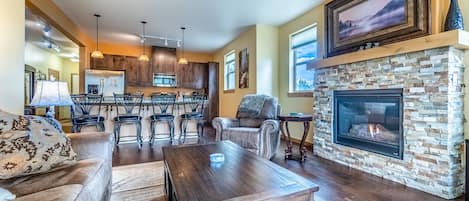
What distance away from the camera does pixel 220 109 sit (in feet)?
25.9

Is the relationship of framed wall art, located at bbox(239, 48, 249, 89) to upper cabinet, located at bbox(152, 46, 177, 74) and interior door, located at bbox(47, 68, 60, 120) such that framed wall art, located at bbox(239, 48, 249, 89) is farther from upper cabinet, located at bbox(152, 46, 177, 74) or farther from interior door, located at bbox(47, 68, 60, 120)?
interior door, located at bbox(47, 68, 60, 120)

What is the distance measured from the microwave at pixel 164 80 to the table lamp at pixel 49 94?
16.8 feet

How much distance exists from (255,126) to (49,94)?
2.73 metres

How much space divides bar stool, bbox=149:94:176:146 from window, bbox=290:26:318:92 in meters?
2.52

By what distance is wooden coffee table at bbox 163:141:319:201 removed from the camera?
1217mm

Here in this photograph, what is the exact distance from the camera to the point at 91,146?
6.22ft

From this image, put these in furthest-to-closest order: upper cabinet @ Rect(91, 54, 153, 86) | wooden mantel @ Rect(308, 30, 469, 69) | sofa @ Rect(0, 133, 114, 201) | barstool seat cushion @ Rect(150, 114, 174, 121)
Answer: upper cabinet @ Rect(91, 54, 153, 86), barstool seat cushion @ Rect(150, 114, 174, 121), wooden mantel @ Rect(308, 30, 469, 69), sofa @ Rect(0, 133, 114, 201)

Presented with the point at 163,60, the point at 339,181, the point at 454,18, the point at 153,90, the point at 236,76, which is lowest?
the point at 339,181

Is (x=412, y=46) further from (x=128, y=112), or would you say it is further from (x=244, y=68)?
(x=128, y=112)

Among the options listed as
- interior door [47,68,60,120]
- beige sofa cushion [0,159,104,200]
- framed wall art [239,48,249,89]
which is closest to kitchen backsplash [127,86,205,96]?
framed wall art [239,48,249,89]

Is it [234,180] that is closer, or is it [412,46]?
[234,180]

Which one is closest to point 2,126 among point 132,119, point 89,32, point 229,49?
point 132,119

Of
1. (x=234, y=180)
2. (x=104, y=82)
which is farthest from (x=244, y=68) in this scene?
(x=234, y=180)

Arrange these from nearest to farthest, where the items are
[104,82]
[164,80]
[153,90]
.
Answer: [104,82]
[164,80]
[153,90]
